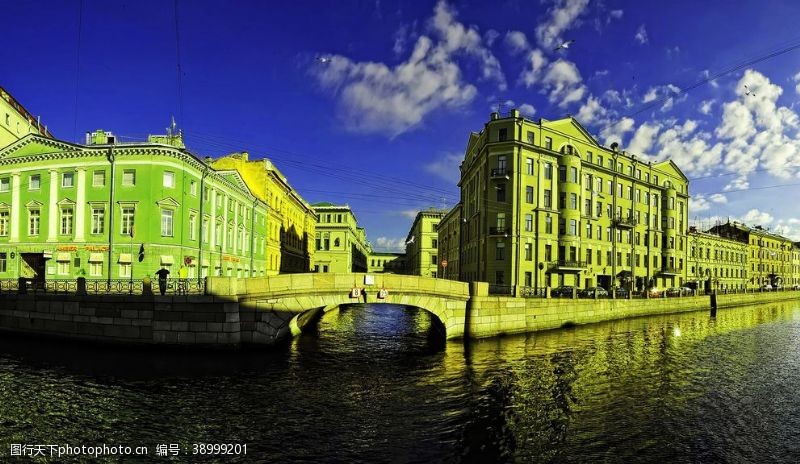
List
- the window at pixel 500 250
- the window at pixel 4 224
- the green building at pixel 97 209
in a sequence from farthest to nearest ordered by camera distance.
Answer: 1. the window at pixel 500 250
2. the window at pixel 4 224
3. the green building at pixel 97 209

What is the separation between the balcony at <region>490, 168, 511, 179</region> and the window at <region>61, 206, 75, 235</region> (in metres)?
44.4

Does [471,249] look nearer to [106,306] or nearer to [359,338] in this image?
[359,338]

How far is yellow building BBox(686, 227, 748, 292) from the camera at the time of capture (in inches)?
3529

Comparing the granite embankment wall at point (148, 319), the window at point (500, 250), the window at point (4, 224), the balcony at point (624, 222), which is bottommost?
the granite embankment wall at point (148, 319)

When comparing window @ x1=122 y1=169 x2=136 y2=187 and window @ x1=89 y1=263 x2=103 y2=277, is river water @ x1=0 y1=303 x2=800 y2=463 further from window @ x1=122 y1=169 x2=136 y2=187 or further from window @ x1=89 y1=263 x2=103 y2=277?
window @ x1=122 y1=169 x2=136 y2=187

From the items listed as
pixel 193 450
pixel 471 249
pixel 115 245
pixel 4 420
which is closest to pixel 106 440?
pixel 193 450

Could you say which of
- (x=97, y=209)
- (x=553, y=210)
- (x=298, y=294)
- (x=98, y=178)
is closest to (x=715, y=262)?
(x=553, y=210)

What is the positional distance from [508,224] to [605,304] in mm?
15826

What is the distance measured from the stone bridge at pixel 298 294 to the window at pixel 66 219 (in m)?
22.1

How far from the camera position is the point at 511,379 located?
20.0 meters

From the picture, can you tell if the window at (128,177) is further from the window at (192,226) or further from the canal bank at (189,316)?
the canal bank at (189,316)

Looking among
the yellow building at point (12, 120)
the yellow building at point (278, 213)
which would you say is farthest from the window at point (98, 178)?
the yellow building at point (12, 120)

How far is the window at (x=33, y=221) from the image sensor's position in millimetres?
37156

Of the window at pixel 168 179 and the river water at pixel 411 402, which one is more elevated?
the window at pixel 168 179
